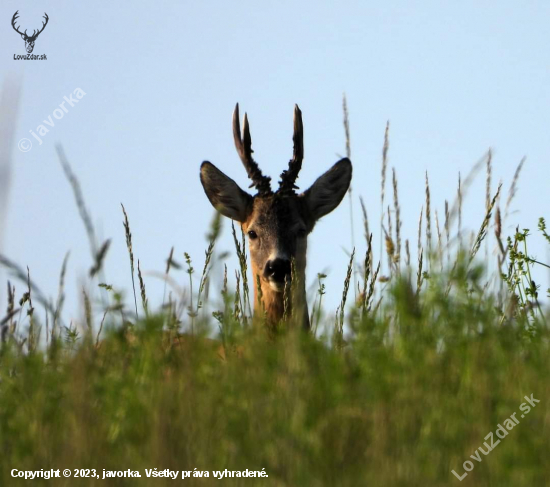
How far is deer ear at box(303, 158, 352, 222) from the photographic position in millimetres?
9273

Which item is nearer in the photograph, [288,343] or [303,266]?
[288,343]

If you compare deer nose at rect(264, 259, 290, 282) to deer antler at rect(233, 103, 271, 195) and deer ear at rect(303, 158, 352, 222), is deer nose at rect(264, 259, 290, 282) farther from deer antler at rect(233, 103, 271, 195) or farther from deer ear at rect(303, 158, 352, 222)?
deer ear at rect(303, 158, 352, 222)

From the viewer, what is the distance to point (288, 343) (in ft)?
12.4

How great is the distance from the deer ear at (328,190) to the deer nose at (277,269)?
4.72 ft

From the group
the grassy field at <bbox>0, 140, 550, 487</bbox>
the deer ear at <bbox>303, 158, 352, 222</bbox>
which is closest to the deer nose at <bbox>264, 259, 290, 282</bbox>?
the deer ear at <bbox>303, 158, 352, 222</bbox>

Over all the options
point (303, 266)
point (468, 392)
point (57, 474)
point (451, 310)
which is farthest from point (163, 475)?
point (303, 266)

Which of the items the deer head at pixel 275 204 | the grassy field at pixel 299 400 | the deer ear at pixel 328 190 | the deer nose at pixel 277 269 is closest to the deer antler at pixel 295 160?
the deer head at pixel 275 204

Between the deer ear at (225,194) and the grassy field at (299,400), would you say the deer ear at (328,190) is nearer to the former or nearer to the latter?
the deer ear at (225,194)

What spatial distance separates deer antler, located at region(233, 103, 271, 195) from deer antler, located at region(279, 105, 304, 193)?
6.0 inches

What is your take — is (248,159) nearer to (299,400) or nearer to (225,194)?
(225,194)

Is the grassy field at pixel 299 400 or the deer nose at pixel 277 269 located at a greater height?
the deer nose at pixel 277 269

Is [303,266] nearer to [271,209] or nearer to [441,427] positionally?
[271,209]

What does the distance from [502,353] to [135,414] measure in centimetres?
145

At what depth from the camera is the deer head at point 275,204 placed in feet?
27.3
